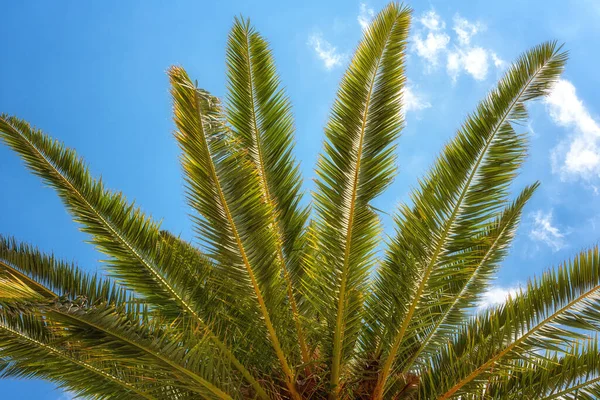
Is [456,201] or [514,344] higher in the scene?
[456,201]

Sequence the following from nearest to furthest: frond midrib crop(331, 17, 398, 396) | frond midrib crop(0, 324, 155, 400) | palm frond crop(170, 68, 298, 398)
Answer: palm frond crop(170, 68, 298, 398) → frond midrib crop(0, 324, 155, 400) → frond midrib crop(331, 17, 398, 396)

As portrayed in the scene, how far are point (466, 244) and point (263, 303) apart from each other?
202 centimetres

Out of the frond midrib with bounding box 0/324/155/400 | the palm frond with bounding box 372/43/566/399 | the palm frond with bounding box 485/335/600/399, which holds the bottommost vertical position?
the frond midrib with bounding box 0/324/155/400

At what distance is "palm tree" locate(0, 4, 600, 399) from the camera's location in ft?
18.9

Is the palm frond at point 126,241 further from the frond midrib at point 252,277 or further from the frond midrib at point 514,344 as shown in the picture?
the frond midrib at point 514,344

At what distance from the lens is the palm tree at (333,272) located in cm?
576

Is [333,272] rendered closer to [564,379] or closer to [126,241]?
[126,241]

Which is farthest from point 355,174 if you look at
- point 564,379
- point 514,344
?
point 564,379

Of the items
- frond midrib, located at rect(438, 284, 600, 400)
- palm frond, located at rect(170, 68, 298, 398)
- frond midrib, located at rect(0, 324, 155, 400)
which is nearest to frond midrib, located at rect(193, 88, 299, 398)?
palm frond, located at rect(170, 68, 298, 398)

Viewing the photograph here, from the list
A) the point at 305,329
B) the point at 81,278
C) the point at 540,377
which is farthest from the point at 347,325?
the point at 81,278

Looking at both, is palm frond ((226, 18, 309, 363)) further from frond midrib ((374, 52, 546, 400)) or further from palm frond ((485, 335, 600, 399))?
palm frond ((485, 335, 600, 399))

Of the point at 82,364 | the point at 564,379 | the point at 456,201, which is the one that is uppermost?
the point at 456,201

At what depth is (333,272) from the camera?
19.5 feet

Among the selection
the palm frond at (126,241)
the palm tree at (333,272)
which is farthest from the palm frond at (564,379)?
the palm frond at (126,241)
